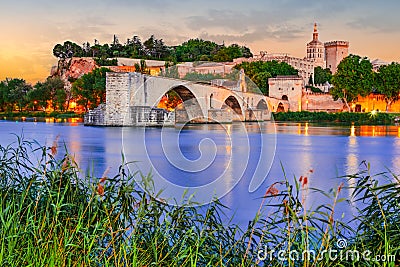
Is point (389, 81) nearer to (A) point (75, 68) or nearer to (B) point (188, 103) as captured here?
(B) point (188, 103)

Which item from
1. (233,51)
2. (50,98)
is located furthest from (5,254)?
(233,51)

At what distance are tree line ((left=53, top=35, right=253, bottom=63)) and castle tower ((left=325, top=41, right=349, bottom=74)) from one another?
15.8 meters

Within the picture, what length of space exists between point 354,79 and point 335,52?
4658 cm

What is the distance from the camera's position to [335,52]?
92.1 metres

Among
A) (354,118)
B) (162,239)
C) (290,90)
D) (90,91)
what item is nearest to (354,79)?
(354,118)

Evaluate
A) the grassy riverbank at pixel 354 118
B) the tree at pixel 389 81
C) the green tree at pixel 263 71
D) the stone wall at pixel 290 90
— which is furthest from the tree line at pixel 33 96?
the tree at pixel 389 81

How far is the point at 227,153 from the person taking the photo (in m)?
13.8

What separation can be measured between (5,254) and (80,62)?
62440 millimetres

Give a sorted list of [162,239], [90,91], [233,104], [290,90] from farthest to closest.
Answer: [290,90], [233,104], [90,91], [162,239]

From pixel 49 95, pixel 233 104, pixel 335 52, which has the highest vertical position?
pixel 335 52

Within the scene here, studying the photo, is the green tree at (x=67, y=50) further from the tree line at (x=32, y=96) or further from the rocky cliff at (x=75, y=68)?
the tree line at (x=32, y=96)

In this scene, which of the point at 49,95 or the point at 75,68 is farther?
the point at 75,68

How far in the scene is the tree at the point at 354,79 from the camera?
47.6 metres

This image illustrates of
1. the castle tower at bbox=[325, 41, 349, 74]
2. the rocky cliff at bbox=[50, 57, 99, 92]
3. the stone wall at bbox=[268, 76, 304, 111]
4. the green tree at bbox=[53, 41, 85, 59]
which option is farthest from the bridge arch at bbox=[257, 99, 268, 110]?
the castle tower at bbox=[325, 41, 349, 74]
